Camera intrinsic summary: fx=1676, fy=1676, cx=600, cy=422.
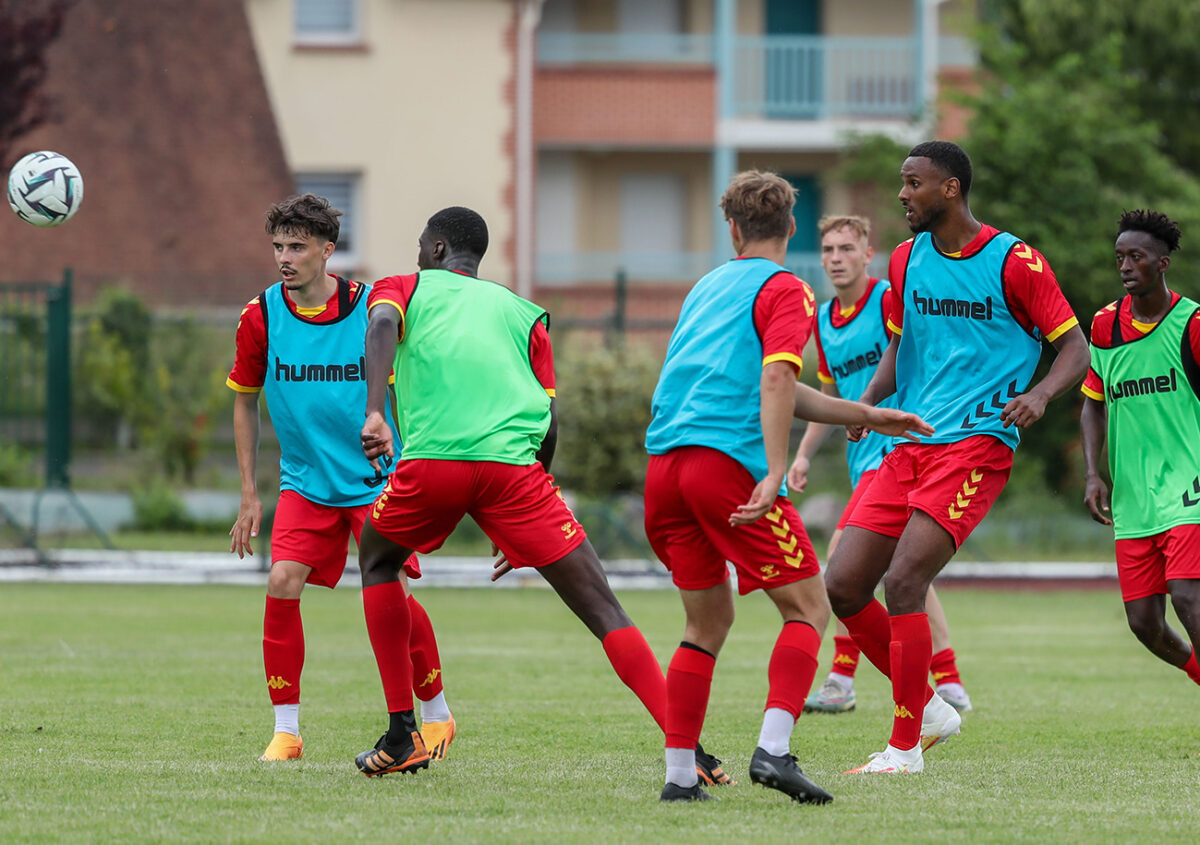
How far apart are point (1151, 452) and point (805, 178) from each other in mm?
23622

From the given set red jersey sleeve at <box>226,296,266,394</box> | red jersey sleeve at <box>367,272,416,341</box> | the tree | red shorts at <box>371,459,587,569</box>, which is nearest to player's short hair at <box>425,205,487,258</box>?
red jersey sleeve at <box>367,272,416,341</box>

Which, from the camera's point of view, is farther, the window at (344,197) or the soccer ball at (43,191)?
the window at (344,197)

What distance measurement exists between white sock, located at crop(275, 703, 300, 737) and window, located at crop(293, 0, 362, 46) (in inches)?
864

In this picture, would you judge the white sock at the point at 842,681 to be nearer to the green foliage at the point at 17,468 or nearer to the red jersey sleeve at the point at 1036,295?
the red jersey sleeve at the point at 1036,295

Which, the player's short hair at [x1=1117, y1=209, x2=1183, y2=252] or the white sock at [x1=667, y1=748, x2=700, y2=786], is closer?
the white sock at [x1=667, y1=748, x2=700, y2=786]

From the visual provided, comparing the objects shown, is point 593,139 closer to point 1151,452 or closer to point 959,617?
point 959,617

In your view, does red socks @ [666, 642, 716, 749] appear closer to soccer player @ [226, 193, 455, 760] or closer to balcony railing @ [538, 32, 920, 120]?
soccer player @ [226, 193, 455, 760]

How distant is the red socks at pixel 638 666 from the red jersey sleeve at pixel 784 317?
49.4 inches

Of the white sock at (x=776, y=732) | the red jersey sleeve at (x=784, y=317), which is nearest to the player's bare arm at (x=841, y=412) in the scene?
the red jersey sleeve at (x=784, y=317)

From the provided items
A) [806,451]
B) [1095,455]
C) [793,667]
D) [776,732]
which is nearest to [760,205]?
[793,667]

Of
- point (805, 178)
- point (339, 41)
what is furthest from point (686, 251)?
point (339, 41)

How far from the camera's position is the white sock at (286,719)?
23.2ft

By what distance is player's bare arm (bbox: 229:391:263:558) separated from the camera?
718 centimetres

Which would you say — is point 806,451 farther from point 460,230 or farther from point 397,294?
point 397,294
